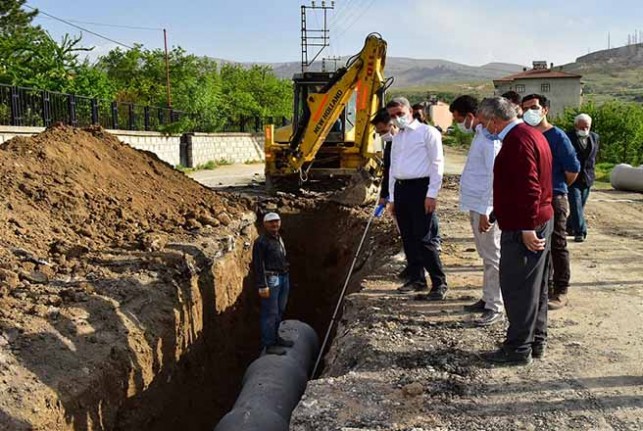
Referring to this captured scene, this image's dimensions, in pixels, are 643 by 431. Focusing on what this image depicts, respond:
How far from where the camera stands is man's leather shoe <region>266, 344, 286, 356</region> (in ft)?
23.2

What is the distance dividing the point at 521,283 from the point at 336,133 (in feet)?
32.0

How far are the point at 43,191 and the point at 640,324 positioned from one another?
684cm

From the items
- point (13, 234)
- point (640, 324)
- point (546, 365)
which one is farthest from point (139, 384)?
point (640, 324)

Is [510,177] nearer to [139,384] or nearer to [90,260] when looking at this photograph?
[139,384]

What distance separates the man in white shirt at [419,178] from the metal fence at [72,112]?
9.29 m

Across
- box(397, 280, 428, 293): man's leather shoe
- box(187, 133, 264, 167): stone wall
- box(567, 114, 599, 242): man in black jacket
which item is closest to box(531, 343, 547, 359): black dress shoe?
box(397, 280, 428, 293): man's leather shoe

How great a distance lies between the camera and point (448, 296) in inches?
252

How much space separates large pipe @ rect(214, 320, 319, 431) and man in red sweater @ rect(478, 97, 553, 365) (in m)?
2.08

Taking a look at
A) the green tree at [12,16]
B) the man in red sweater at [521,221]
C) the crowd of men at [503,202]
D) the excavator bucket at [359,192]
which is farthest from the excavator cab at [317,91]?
the green tree at [12,16]

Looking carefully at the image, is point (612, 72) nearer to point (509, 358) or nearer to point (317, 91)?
point (317, 91)

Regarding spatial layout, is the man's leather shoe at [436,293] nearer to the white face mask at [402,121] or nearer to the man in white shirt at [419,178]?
the man in white shirt at [419,178]

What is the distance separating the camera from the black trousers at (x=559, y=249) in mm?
6016

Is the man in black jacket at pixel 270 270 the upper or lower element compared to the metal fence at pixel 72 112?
lower

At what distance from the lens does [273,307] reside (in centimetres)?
676
